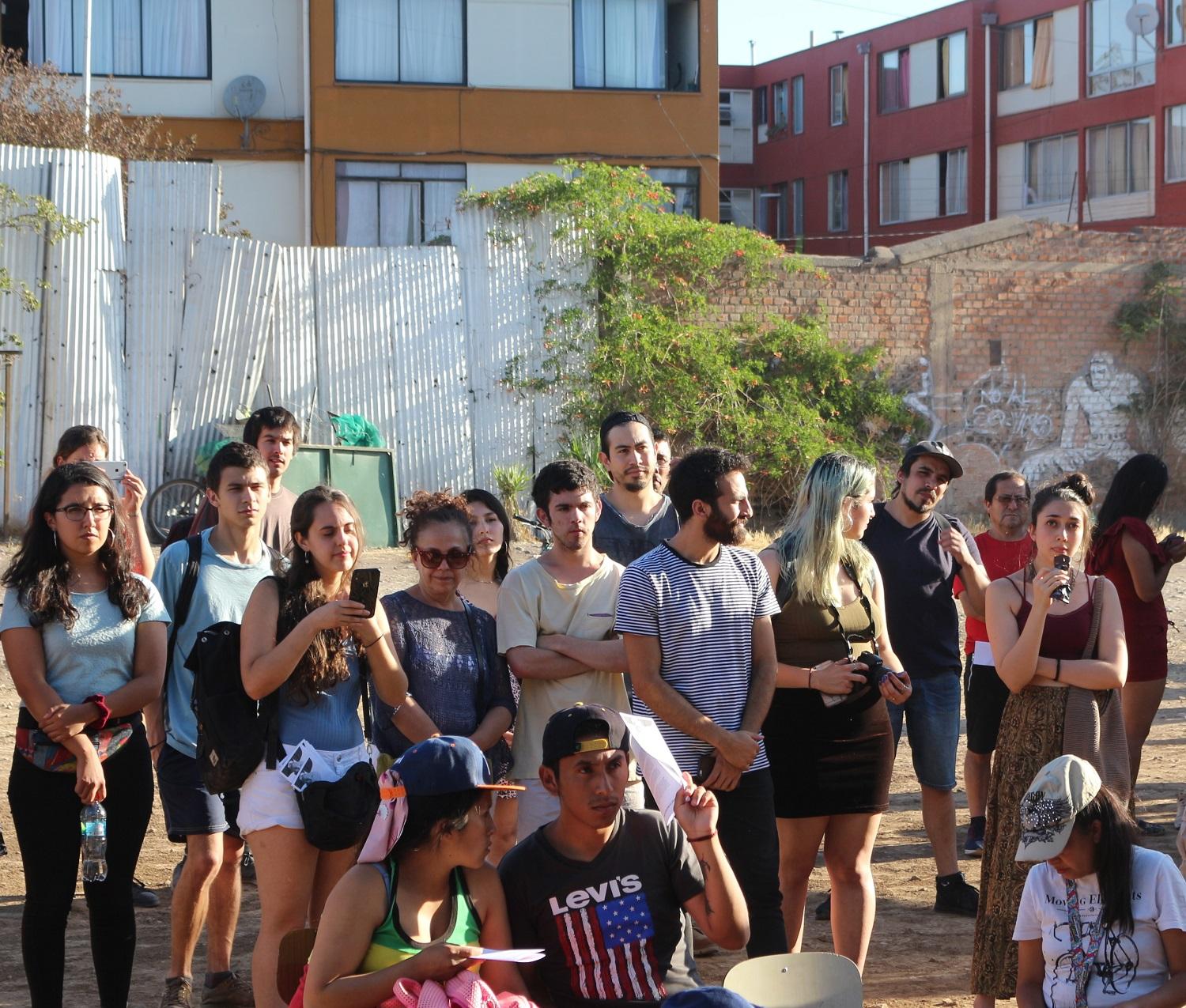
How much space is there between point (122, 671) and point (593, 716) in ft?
5.98

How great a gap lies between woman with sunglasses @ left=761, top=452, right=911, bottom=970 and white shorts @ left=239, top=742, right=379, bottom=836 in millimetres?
1494

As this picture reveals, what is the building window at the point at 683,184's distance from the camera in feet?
72.6

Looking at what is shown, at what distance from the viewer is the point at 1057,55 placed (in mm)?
31828

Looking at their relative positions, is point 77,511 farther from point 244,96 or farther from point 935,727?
point 244,96

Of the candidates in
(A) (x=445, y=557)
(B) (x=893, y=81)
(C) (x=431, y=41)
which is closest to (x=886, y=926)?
(A) (x=445, y=557)

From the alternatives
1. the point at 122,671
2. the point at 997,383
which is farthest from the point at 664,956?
the point at 997,383

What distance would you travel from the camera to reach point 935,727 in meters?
5.95

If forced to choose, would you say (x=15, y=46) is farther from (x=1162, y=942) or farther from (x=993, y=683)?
(x=1162, y=942)

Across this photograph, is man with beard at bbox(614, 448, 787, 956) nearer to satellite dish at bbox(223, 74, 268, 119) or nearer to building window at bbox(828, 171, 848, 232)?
satellite dish at bbox(223, 74, 268, 119)

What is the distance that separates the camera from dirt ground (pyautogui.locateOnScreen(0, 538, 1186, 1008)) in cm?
513

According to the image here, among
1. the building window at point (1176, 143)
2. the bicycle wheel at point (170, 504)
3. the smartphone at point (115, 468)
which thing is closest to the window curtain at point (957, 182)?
the building window at point (1176, 143)

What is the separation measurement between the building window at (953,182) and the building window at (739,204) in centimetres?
644

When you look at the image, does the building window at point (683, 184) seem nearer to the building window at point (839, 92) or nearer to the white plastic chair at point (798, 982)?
the building window at point (839, 92)

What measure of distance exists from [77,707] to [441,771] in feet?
5.42
